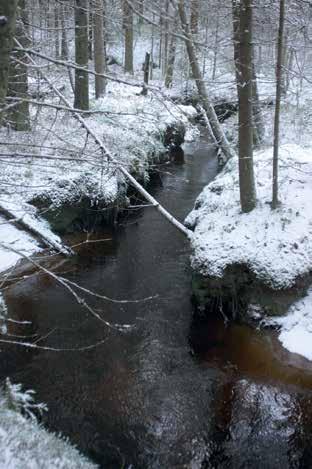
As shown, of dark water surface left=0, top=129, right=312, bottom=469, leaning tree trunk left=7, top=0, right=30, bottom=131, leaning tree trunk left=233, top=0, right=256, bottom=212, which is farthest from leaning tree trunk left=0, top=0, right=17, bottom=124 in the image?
leaning tree trunk left=233, top=0, right=256, bottom=212

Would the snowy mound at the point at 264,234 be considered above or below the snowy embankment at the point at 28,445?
above

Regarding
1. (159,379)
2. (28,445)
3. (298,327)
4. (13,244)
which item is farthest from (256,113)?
(28,445)

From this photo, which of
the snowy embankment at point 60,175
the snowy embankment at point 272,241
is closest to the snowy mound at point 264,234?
the snowy embankment at point 272,241

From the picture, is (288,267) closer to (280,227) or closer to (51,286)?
(280,227)

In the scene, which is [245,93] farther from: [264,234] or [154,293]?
[154,293]

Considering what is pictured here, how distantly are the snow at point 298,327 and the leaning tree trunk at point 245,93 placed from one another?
2151 mm

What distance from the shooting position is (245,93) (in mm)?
7418

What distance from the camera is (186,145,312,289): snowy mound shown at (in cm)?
732

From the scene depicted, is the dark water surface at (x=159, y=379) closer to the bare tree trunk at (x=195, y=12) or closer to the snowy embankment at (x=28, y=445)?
the snowy embankment at (x=28, y=445)

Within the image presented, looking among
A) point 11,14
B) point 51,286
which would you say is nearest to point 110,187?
point 51,286

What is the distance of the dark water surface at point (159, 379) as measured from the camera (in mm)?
5152

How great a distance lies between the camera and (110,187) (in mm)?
11273

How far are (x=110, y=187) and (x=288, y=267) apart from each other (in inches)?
223

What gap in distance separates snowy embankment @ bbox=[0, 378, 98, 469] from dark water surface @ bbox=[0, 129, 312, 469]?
26 centimetres
